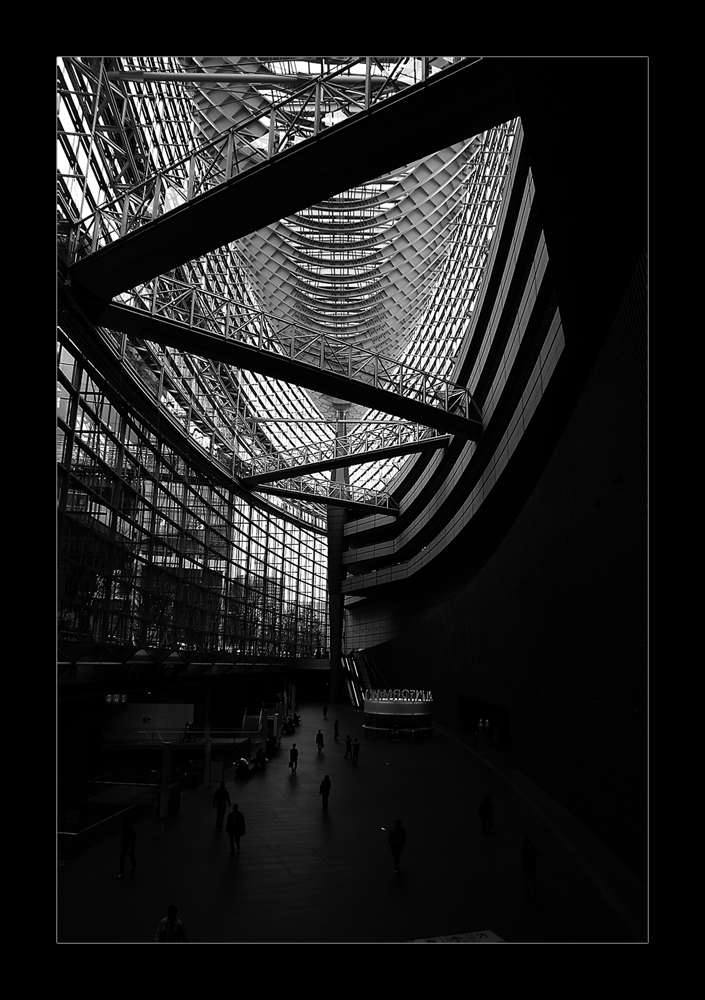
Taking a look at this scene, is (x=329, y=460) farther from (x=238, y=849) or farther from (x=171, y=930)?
(x=171, y=930)

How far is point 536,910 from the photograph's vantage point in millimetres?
8703

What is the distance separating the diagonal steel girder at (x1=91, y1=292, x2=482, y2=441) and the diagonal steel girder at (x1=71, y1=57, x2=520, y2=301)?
272 centimetres

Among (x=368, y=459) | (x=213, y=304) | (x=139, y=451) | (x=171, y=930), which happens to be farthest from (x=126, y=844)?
(x=368, y=459)

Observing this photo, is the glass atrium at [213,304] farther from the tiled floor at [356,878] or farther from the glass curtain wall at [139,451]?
the tiled floor at [356,878]

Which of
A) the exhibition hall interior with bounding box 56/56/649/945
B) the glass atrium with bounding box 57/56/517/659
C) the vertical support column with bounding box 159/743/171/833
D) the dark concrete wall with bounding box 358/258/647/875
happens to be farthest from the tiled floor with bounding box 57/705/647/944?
the glass atrium with bounding box 57/56/517/659

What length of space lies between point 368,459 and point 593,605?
2555cm

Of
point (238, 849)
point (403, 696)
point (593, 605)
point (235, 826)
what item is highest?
point (593, 605)

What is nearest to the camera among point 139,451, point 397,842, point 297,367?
point 397,842

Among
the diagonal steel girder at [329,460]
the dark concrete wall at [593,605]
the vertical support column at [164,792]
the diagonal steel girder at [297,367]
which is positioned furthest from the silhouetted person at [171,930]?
the diagonal steel girder at [329,460]

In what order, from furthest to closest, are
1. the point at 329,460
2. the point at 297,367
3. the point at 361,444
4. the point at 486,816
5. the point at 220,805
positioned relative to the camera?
the point at 361,444 → the point at 329,460 → the point at 297,367 → the point at 220,805 → the point at 486,816

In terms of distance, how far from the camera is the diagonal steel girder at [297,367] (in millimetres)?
19875

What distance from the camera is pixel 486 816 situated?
1259cm
